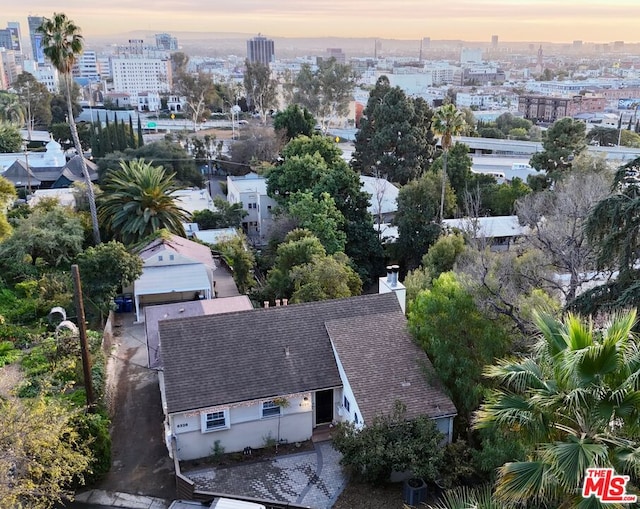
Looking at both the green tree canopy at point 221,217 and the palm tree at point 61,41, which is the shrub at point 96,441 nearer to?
the palm tree at point 61,41

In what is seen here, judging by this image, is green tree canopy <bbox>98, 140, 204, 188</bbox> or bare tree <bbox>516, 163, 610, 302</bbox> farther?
green tree canopy <bbox>98, 140, 204, 188</bbox>

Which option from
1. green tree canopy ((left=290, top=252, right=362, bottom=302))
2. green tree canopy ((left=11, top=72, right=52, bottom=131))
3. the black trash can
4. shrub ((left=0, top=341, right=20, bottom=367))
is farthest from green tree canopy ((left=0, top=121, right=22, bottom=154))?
the black trash can

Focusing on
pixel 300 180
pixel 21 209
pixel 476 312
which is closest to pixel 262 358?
pixel 476 312

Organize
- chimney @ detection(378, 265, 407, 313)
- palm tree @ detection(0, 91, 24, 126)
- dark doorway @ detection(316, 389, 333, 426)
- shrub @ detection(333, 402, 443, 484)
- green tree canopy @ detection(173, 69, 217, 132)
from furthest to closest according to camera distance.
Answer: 1. green tree canopy @ detection(173, 69, 217, 132)
2. palm tree @ detection(0, 91, 24, 126)
3. chimney @ detection(378, 265, 407, 313)
4. dark doorway @ detection(316, 389, 333, 426)
5. shrub @ detection(333, 402, 443, 484)

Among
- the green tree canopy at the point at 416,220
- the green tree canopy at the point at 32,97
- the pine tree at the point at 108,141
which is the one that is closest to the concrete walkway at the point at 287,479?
the green tree canopy at the point at 416,220

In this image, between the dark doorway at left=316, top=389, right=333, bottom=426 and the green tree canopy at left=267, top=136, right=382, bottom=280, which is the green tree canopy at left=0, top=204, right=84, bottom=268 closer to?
the green tree canopy at left=267, top=136, right=382, bottom=280

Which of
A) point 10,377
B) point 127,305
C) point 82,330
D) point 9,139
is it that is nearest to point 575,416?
point 82,330

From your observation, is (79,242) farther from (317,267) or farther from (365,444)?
(365,444)
